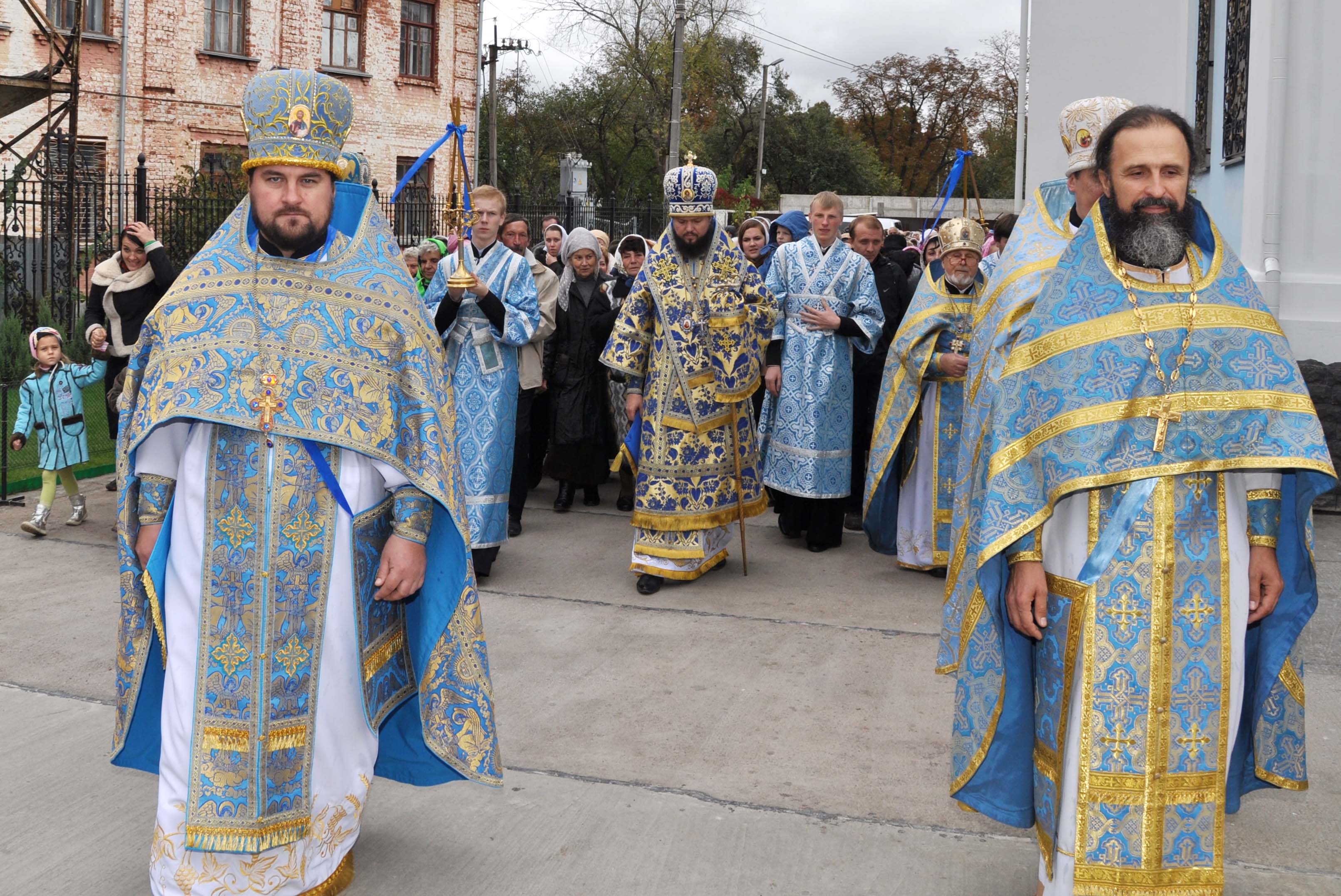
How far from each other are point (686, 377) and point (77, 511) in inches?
159

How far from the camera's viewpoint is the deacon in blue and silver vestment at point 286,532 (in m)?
3.27

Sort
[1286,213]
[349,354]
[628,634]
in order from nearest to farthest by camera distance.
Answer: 1. [349,354]
2. [628,634]
3. [1286,213]

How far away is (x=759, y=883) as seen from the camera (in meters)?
3.72

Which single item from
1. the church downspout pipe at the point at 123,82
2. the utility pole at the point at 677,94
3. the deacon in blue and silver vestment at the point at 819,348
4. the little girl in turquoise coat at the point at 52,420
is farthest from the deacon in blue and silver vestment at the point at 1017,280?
the church downspout pipe at the point at 123,82

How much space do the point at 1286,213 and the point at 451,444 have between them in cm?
689

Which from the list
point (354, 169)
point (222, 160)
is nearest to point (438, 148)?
point (354, 169)

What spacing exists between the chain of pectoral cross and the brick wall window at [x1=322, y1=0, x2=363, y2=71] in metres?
27.2

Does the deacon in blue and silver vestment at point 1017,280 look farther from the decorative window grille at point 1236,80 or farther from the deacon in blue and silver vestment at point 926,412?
the decorative window grille at point 1236,80

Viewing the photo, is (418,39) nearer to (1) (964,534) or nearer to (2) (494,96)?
(2) (494,96)

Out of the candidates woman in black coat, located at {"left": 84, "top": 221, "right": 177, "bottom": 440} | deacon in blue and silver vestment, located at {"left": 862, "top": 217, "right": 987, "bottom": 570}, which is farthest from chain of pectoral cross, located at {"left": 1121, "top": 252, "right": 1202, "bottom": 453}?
woman in black coat, located at {"left": 84, "top": 221, "right": 177, "bottom": 440}

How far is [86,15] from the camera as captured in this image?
24.4 m

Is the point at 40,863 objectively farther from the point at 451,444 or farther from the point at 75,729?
the point at 451,444

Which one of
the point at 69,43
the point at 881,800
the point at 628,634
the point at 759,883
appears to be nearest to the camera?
the point at 759,883

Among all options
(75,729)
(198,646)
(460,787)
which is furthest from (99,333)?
(198,646)
